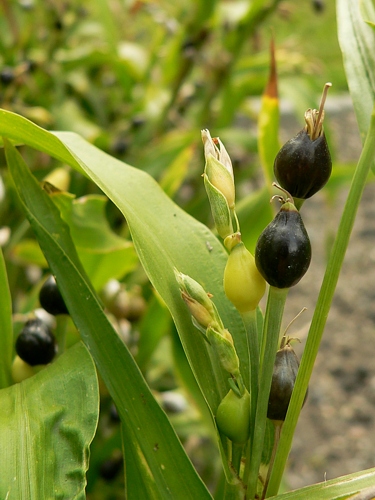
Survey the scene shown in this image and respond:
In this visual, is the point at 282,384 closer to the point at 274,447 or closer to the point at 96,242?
the point at 274,447

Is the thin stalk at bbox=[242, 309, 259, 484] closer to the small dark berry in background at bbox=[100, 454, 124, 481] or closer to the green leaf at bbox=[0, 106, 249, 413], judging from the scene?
the green leaf at bbox=[0, 106, 249, 413]

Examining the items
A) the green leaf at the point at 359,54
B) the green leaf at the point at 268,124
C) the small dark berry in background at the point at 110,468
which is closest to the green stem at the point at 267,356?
the green leaf at the point at 359,54

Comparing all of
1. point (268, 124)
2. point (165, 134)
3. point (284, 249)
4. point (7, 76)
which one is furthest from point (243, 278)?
point (165, 134)

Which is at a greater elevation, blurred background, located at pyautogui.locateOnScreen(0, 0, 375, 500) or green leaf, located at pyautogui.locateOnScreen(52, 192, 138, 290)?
green leaf, located at pyautogui.locateOnScreen(52, 192, 138, 290)

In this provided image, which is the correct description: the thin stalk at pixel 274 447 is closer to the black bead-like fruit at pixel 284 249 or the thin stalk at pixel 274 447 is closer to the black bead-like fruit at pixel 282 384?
the black bead-like fruit at pixel 282 384

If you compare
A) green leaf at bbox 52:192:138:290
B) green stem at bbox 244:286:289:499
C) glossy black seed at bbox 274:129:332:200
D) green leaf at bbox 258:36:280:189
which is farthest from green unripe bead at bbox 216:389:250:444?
green leaf at bbox 258:36:280:189
